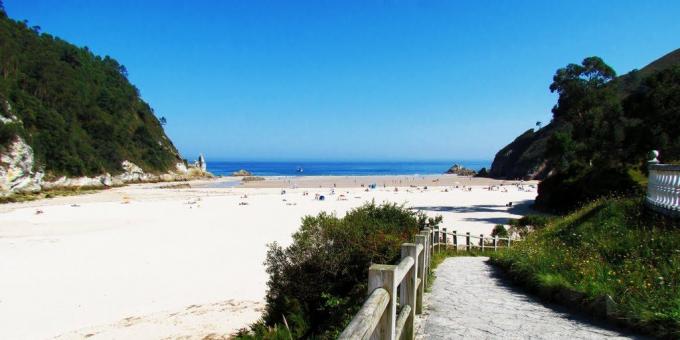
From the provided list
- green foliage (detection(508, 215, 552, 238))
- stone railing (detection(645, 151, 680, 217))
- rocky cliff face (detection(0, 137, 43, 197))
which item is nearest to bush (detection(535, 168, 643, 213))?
green foliage (detection(508, 215, 552, 238))

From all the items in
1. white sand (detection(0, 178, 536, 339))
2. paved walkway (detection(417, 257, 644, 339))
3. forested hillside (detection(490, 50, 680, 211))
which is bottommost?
white sand (detection(0, 178, 536, 339))

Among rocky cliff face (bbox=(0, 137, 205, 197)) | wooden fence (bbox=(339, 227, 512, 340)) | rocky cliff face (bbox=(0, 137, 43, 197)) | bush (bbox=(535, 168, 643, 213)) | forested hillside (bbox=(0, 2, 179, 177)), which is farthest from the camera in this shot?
forested hillside (bbox=(0, 2, 179, 177))

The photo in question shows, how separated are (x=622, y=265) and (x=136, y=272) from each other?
15.0 metres

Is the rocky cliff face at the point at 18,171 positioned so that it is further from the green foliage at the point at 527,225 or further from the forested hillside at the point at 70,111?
the green foliage at the point at 527,225

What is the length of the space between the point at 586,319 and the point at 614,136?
3491 centimetres

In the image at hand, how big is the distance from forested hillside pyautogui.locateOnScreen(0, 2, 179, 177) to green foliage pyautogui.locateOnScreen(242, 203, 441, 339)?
65.2 meters

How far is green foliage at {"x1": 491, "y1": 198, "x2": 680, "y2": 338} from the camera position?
5.61 m

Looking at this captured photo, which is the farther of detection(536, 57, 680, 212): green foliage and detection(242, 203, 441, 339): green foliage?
detection(536, 57, 680, 212): green foliage

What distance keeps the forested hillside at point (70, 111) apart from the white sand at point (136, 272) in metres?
42.5

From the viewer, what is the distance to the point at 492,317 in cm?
625

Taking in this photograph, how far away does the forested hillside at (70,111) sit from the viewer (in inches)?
2815

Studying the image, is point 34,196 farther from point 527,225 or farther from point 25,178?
point 527,225

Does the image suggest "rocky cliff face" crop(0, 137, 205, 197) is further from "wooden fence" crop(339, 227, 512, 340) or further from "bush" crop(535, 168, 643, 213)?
"wooden fence" crop(339, 227, 512, 340)

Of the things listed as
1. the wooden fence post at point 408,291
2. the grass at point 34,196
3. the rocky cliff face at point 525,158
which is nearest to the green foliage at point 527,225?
the wooden fence post at point 408,291
